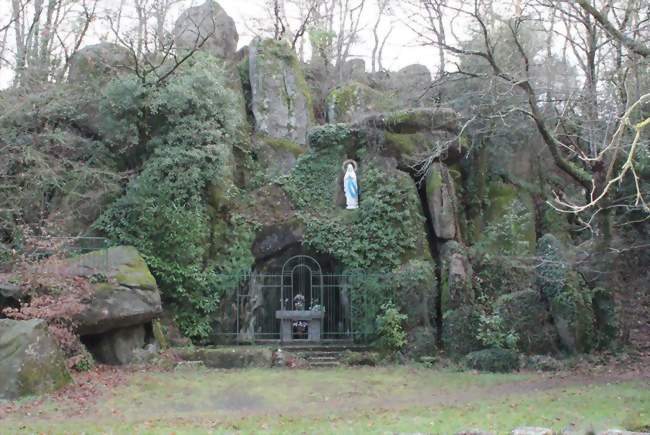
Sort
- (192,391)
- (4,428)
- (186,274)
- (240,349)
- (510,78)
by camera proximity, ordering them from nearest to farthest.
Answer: (4,428)
(192,391)
(510,78)
(240,349)
(186,274)

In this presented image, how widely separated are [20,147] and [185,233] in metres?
4.65

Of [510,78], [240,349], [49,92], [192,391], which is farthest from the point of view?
[49,92]

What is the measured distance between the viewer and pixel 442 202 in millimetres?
17359

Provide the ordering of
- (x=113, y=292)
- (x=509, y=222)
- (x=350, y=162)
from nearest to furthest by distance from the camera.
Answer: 1. (x=113, y=292)
2. (x=350, y=162)
3. (x=509, y=222)

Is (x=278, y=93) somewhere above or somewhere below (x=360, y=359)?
above

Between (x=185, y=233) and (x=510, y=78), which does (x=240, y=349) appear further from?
(x=510, y=78)

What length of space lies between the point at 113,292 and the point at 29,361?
312 centimetres

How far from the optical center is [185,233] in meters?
16.2

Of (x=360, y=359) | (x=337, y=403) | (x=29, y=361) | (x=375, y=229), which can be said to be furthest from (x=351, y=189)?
(x=29, y=361)

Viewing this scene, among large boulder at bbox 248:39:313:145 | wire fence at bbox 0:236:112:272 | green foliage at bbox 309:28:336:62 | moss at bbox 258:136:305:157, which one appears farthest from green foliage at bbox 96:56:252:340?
green foliage at bbox 309:28:336:62

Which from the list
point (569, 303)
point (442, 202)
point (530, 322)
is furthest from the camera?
point (442, 202)

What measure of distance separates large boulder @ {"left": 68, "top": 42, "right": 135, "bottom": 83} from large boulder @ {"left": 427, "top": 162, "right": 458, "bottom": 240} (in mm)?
9352

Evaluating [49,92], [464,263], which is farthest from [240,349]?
[49,92]

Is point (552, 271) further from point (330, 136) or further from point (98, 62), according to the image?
point (98, 62)
